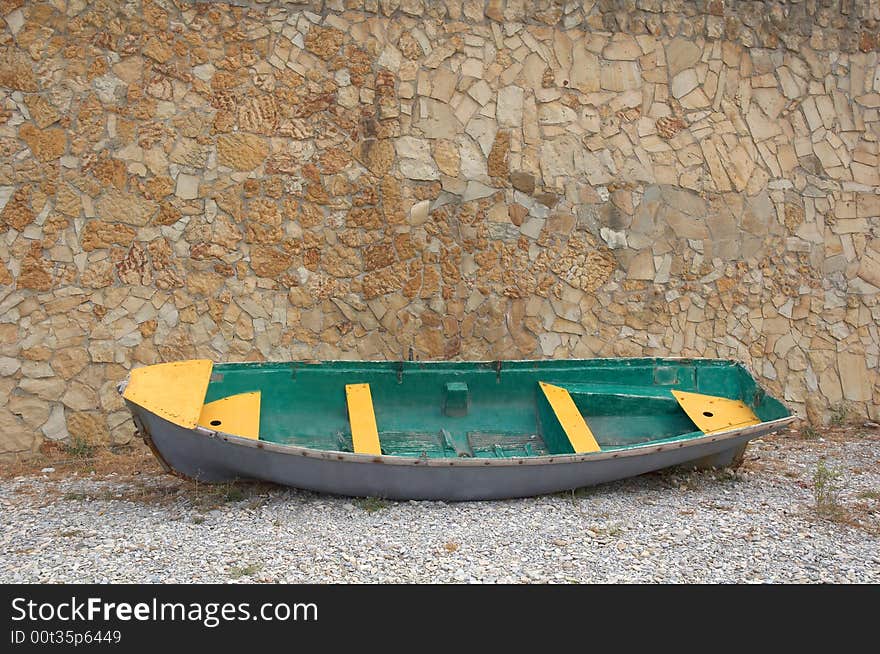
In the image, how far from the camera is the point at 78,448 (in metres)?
6.59

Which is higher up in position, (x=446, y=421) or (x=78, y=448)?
(x=446, y=421)

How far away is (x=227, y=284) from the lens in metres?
6.77

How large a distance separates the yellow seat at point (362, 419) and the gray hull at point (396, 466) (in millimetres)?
236

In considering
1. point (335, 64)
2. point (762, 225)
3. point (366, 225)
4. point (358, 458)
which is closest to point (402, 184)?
point (366, 225)

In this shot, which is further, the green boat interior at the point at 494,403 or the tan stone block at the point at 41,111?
the tan stone block at the point at 41,111

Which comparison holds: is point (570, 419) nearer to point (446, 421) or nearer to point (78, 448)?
point (446, 421)

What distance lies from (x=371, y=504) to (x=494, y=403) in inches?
51.6

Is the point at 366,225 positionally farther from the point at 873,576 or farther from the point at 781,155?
the point at 873,576

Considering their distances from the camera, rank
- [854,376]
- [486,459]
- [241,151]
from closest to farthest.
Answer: [486,459] → [241,151] → [854,376]

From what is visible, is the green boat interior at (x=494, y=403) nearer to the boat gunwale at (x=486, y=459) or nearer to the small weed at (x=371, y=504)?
the boat gunwale at (x=486, y=459)

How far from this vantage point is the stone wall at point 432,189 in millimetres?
6488

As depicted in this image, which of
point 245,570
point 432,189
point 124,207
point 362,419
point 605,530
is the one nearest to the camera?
point 245,570

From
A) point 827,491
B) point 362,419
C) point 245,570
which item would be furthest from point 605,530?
point 245,570

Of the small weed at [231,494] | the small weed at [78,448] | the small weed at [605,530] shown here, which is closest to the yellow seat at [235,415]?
the small weed at [231,494]
